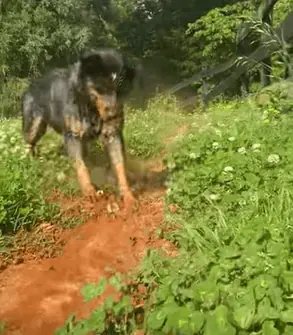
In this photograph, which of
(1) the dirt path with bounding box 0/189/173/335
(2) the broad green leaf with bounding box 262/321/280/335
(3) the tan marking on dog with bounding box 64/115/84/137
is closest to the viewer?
(2) the broad green leaf with bounding box 262/321/280/335

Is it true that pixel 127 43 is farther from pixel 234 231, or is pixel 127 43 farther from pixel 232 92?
pixel 234 231

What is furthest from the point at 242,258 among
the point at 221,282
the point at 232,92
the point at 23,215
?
the point at 232,92

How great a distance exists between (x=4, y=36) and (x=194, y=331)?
77.2 feet

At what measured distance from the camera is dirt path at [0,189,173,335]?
3637 millimetres

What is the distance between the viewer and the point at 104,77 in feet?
18.1

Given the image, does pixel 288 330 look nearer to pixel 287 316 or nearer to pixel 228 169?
pixel 287 316

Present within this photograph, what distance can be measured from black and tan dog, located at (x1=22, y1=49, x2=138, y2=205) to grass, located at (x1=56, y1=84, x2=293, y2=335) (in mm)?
1148

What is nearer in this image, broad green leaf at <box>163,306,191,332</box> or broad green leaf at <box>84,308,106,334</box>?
broad green leaf at <box>163,306,191,332</box>

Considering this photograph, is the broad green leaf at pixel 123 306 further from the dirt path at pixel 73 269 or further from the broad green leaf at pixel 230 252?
the dirt path at pixel 73 269

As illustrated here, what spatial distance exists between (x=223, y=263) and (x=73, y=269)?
Answer: 6.12ft

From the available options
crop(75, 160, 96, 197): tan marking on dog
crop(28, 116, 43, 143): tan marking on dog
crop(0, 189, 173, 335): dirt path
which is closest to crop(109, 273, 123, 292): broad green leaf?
crop(0, 189, 173, 335): dirt path

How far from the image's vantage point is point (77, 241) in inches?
191

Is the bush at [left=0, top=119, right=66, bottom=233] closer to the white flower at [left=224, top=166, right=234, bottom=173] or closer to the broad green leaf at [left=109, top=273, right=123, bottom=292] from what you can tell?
the white flower at [left=224, top=166, right=234, bottom=173]

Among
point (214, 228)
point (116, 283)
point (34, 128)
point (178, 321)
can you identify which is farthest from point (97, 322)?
point (34, 128)
